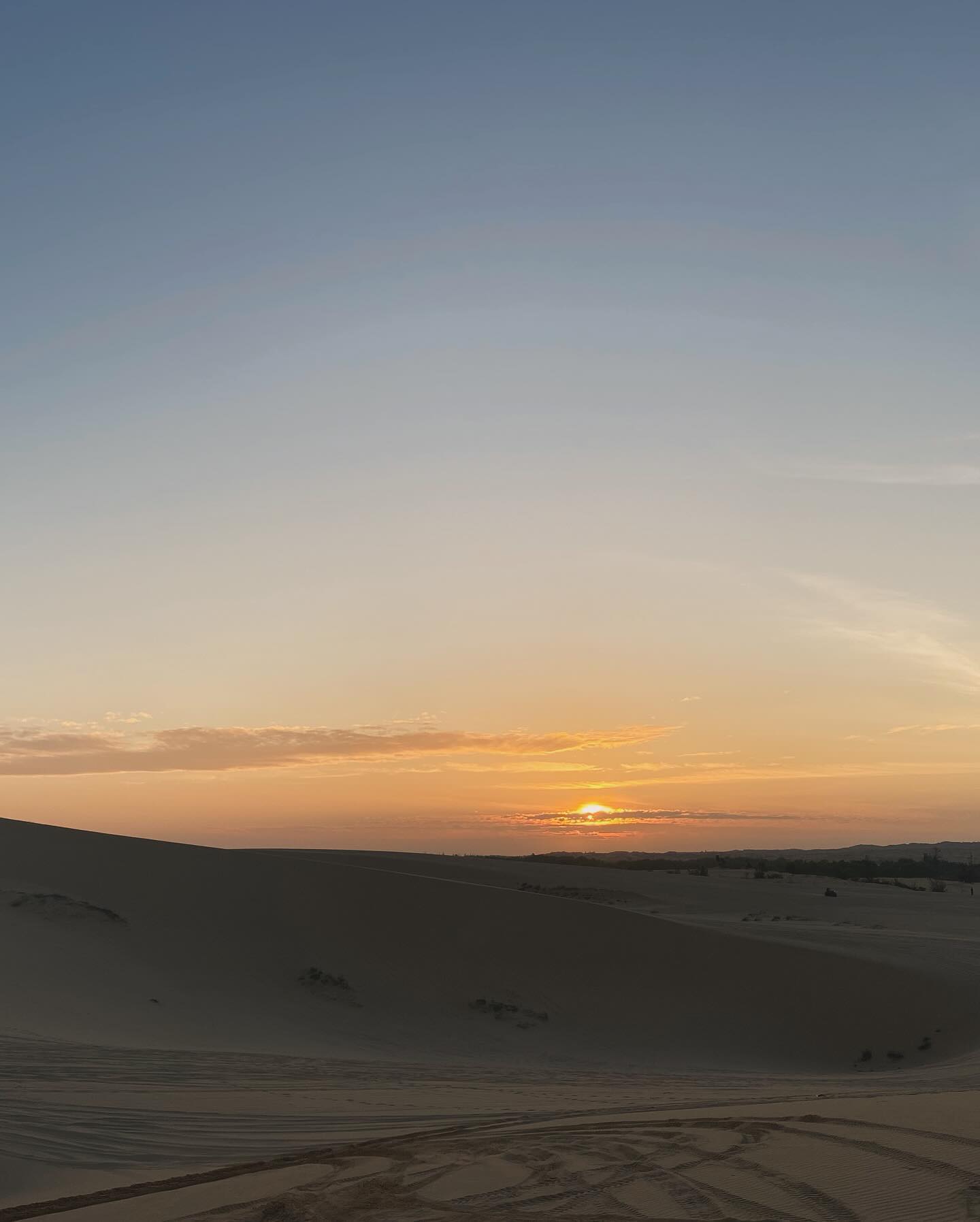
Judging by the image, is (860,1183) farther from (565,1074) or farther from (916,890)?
(916,890)

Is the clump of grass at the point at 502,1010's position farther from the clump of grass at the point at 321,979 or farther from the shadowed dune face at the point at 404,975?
the clump of grass at the point at 321,979

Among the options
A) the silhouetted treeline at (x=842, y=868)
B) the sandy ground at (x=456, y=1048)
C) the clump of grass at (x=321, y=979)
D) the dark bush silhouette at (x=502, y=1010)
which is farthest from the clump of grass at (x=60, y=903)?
the silhouetted treeline at (x=842, y=868)

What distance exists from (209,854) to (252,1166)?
49.2 feet

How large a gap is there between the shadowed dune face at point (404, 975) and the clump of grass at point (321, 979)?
2.6 inches

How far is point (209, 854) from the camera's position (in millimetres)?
20328

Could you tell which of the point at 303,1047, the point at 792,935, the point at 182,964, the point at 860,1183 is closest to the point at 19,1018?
the point at 303,1047

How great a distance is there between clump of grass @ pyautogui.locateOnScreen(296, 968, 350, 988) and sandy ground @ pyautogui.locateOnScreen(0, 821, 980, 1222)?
0.35 feet

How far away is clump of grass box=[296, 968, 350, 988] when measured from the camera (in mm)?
14969

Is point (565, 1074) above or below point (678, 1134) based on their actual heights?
below

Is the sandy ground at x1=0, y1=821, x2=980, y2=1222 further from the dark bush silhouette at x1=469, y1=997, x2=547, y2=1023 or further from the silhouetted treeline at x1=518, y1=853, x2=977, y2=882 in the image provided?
the silhouetted treeline at x1=518, y1=853, x2=977, y2=882

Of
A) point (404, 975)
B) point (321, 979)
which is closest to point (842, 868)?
point (404, 975)

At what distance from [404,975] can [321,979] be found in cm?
142

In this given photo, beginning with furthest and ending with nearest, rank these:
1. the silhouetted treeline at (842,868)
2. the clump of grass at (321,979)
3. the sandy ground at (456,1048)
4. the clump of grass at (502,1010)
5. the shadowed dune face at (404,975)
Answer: the silhouetted treeline at (842,868) → the clump of grass at (321,979) → the clump of grass at (502,1010) → the shadowed dune face at (404,975) → the sandy ground at (456,1048)

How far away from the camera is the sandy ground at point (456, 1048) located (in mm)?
5352
